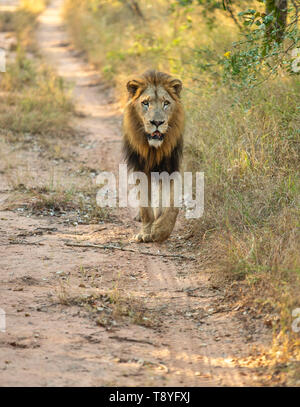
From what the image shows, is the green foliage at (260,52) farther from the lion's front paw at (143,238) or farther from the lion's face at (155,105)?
the lion's front paw at (143,238)

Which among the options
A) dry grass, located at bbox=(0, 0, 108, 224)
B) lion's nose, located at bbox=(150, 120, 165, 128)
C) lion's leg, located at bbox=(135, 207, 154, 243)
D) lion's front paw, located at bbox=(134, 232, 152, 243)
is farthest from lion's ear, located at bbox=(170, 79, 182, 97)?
dry grass, located at bbox=(0, 0, 108, 224)

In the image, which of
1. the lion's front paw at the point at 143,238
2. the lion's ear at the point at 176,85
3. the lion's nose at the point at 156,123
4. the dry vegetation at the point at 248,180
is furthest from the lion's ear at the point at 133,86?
the lion's front paw at the point at 143,238

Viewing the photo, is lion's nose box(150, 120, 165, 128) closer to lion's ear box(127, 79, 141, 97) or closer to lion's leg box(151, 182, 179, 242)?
lion's ear box(127, 79, 141, 97)

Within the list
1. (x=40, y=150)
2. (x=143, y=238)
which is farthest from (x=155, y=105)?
(x=40, y=150)

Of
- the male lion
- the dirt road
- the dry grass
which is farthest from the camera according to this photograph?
the dry grass

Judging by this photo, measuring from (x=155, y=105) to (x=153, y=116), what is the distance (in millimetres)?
134

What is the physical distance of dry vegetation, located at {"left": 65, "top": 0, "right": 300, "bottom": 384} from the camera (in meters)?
3.89

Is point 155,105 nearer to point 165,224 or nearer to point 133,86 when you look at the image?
point 133,86

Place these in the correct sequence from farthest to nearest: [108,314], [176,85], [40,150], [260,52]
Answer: [40,150]
[260,52]
[176,85]
[108,314]

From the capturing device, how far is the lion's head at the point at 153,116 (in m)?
5.23

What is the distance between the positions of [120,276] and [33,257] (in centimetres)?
83

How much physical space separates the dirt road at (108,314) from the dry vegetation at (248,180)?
0.68 feet

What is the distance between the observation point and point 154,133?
5234 mm

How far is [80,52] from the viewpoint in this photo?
706 inches
